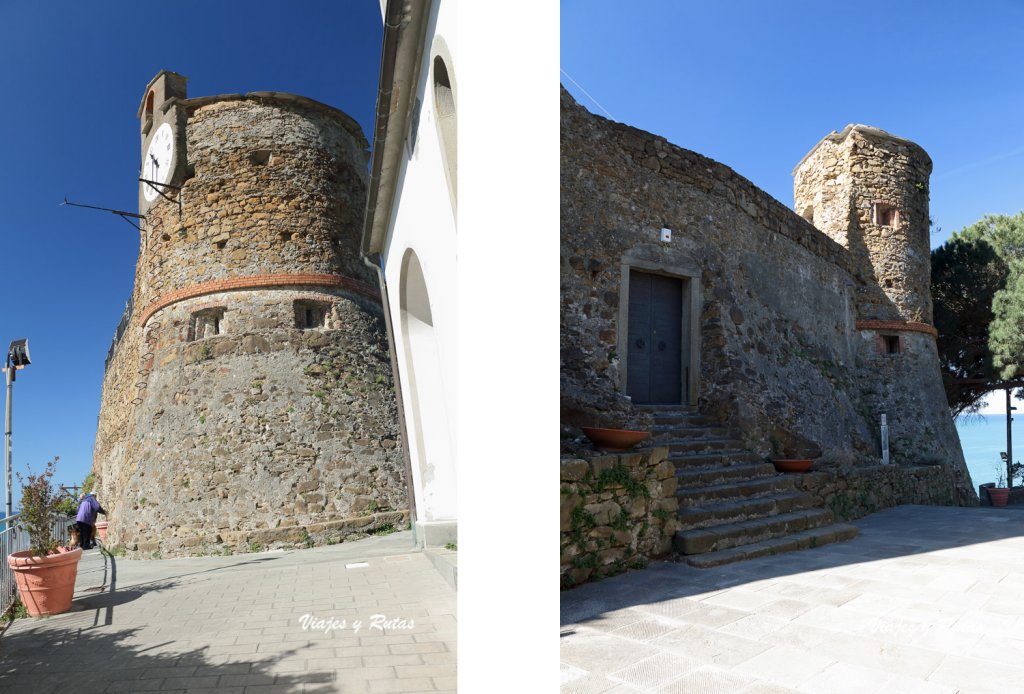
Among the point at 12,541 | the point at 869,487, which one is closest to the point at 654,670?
the point at 12,541

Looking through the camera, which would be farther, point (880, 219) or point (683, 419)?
point (880, 219)

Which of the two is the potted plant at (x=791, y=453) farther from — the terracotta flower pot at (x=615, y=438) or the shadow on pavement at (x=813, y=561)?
the terracotta flower pot at (x=615, y=438)

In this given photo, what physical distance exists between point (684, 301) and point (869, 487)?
9.51 ft

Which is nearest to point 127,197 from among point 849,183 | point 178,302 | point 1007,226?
point 178,302

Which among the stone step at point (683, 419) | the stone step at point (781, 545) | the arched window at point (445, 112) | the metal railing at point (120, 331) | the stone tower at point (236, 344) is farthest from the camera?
the stone step at point (683, 419)

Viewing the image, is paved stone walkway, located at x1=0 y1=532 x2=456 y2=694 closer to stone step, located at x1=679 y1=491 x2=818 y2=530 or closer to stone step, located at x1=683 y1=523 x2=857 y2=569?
stone step, located at x1=683 y1=523 x2=857 y2=569

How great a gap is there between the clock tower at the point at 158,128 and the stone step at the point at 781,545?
12.6ft

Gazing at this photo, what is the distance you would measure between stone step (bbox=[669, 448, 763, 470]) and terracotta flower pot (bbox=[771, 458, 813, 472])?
6.6 inches

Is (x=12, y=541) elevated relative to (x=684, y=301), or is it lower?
lower

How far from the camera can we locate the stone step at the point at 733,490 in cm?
498

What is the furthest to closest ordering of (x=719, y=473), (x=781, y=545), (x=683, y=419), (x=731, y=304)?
(x=731, y=304)
(x=683, y=419)
(x=719, y=473)
(x=781, y=545)

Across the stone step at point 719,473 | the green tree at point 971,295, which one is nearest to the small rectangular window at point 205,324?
the stone step at point 719,473

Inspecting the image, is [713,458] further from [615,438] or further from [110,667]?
[110,667]

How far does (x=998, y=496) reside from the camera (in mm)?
11148
